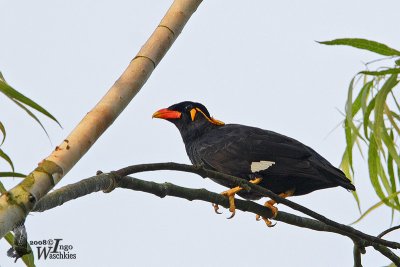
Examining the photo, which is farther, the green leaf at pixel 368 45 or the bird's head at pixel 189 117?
the bird's head at pixel 189 117

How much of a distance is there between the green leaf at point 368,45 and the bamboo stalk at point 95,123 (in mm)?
651

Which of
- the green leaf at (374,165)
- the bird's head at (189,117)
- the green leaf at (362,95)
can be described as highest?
the bird's head at (189,117)

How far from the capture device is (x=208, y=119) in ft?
20.4

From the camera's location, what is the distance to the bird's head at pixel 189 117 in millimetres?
6152

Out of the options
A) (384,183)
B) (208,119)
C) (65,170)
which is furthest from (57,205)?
(208,119)

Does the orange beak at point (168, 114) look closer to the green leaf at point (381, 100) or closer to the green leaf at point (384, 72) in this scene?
the green leaf at point (381, 100)

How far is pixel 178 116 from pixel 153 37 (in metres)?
3.76

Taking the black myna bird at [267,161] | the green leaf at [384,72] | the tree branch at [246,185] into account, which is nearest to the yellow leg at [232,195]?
the black myna bird at [267,161]

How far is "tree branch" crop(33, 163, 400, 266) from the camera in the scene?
91.0 inches

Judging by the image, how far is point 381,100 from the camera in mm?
3033

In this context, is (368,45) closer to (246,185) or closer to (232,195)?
(246,185)

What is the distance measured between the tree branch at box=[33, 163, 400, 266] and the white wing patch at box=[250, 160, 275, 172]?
3.95ft

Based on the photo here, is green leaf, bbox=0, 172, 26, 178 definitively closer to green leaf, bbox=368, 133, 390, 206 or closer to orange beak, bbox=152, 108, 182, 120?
green leaf, bbox=368, 133, 390, 206

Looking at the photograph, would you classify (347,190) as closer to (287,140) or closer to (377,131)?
(287,140)
